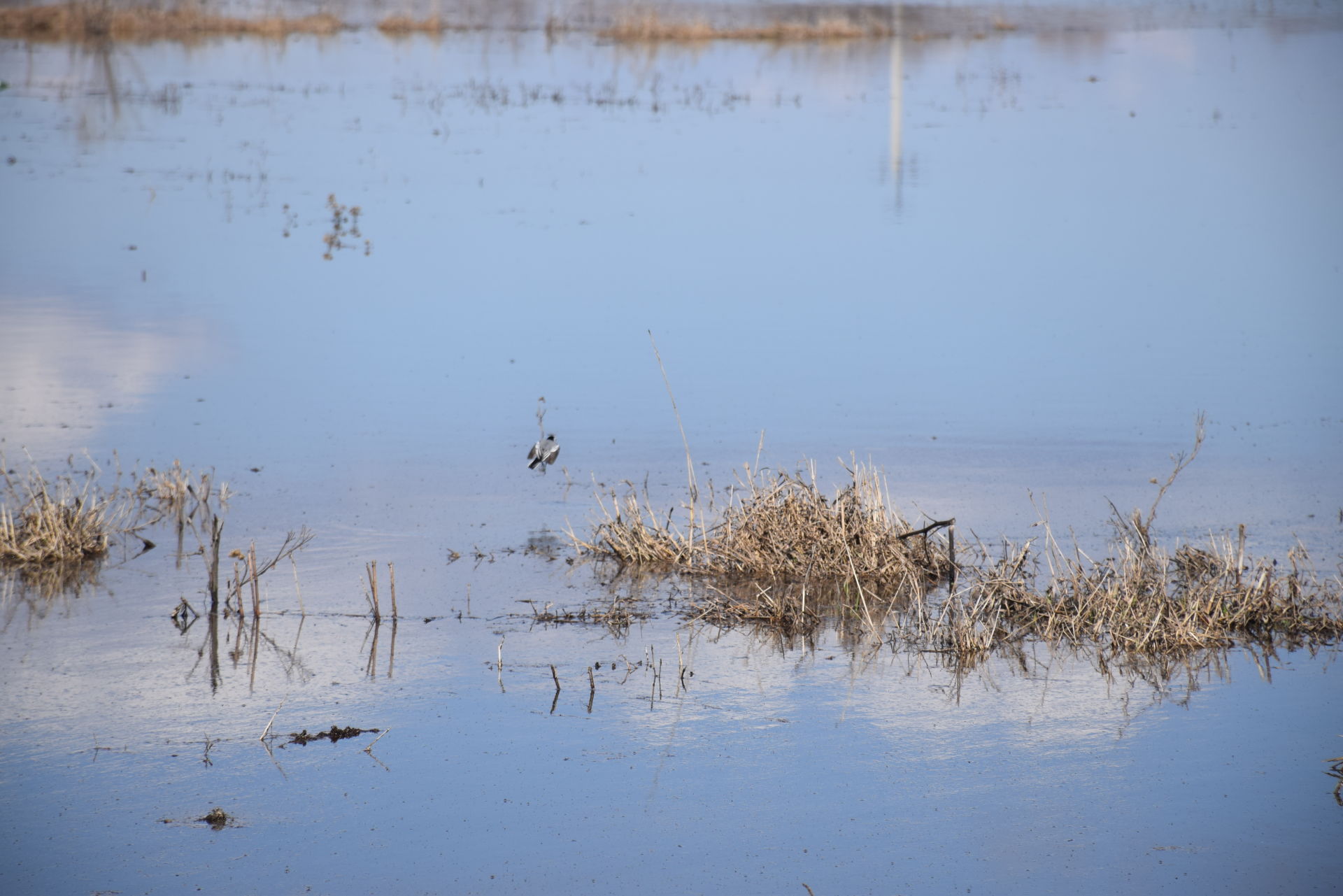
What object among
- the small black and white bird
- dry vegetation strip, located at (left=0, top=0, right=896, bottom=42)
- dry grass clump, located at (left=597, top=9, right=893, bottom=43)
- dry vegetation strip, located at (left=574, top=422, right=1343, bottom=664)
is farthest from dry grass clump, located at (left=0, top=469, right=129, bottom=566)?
dry grass clump, located at (left=597, top=9, right=893, bottom=43)

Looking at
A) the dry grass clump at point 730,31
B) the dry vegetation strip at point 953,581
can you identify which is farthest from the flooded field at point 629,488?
the dry grass clump at point 730,31

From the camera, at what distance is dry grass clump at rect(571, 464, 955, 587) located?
761 centimetres

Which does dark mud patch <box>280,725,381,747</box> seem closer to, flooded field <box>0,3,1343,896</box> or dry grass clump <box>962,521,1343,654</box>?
flooded field <box>0,3,1343,896</box>

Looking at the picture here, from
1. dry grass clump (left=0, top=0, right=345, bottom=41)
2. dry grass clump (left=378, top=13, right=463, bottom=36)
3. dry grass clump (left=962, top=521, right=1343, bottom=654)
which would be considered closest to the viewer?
dry grass clump (left=962, top=521, right=1343, bottom=654)

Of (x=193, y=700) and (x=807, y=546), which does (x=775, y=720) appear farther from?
(x=193, y=700)

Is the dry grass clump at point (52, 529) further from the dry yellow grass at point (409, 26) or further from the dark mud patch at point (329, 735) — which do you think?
the dry yellow grass at point (409, 26)

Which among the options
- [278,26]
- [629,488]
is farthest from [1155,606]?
[278,26]

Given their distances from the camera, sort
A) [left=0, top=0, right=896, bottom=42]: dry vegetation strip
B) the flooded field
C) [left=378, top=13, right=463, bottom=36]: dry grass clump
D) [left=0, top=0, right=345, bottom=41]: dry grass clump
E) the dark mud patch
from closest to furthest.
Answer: the flooded field < the dark mud patch < [left=0, top=0, right=345, bottom=41]: dry grass clump < [left=0, top=0, right=896, bottom=42]: dry vegetation strip < [left=378, top=13, right=463, bottom=36]: dry grass clump

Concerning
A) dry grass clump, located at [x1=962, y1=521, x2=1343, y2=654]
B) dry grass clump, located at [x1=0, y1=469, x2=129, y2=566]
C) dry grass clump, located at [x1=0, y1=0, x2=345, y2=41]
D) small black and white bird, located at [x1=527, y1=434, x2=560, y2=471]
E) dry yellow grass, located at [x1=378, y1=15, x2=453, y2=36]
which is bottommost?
dry grass clump, located at [x1=962, y1=521, x2=1343, y2=654]

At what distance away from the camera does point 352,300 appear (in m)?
14.3

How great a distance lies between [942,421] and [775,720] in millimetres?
5043

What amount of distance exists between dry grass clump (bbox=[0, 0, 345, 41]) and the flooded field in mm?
13333

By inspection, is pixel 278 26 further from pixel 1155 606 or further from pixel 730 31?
pixel 1155 606

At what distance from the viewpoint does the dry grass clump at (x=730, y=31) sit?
38.9 meters
